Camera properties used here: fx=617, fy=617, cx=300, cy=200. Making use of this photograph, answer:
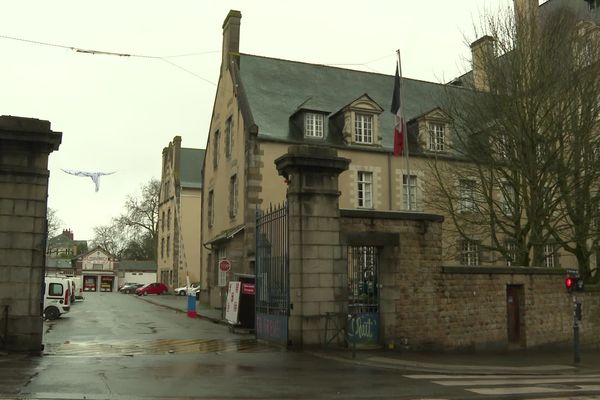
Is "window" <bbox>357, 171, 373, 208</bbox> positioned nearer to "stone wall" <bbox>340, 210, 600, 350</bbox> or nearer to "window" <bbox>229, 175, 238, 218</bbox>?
"window" <bbox>229, 175, 238, 218</bbox>

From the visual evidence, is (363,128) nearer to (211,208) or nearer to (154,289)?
(211,208)

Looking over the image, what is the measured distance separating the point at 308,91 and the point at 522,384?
25.8 metres

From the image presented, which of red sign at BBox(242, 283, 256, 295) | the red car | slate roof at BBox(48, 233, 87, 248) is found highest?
slate roof at BBox(48, 233, 87, 248)

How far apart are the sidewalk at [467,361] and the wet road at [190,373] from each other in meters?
0.89

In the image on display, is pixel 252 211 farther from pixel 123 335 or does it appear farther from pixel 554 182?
pixel 554 182

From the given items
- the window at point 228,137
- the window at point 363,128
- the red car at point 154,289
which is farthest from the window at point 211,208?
the red car at point 154,289

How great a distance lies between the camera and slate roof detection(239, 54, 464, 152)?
31547 millimetres

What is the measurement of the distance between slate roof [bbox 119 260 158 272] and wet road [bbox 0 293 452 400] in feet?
261

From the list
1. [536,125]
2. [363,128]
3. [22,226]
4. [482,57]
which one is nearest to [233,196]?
[363,128]

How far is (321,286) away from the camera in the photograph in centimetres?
1512

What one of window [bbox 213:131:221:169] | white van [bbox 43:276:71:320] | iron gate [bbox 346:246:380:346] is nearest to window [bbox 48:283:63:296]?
white van [bbox 43:276:71:320]

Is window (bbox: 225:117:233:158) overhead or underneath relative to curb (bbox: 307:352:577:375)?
overhead

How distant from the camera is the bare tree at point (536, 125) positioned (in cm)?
2116

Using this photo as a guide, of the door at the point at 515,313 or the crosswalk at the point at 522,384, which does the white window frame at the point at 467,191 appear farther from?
the crosswalk at the point at 522,384
